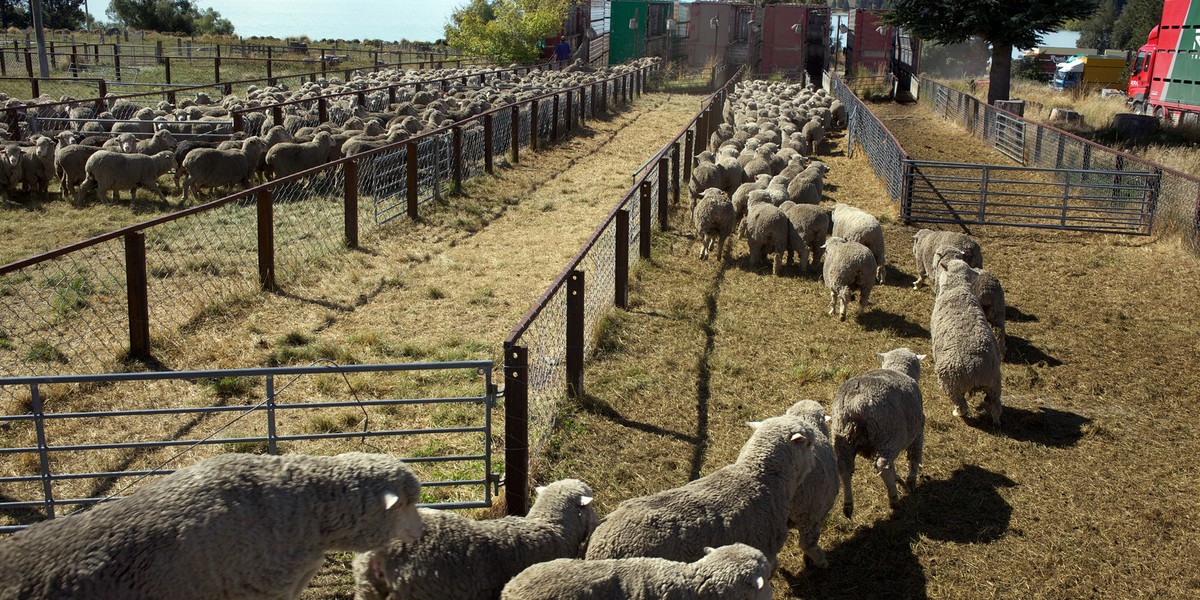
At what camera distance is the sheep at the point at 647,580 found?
3.86 meters

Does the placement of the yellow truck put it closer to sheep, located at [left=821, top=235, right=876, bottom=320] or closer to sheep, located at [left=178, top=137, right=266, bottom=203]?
sheep, located at [left=178, top=137, right=266, bottom=203]

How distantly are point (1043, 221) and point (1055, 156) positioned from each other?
3.94 meters

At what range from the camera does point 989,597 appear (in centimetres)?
497

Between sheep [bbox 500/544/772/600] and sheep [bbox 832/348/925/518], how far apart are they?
1.90 metres

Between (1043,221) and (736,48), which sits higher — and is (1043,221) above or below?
below

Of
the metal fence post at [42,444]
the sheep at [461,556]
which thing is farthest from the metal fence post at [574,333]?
the metal fence post at [42,444]

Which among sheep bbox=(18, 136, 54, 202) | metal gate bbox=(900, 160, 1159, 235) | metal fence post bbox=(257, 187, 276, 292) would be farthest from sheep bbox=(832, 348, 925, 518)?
sheep bbox=(18, 136, 54, 202)

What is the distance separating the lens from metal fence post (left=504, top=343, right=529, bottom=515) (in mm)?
5258

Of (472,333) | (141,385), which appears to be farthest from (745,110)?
(141,385)

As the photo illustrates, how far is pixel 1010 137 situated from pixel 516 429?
63.0 ft

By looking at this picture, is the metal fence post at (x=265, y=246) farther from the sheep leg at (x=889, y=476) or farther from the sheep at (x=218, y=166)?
the sheep leg at (x=889, y=476)

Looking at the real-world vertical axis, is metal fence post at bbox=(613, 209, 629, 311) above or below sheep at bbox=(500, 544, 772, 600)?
above

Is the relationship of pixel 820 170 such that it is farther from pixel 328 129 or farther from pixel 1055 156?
pixel 328 129

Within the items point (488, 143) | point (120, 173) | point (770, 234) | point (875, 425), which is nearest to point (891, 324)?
point (770, 234)
